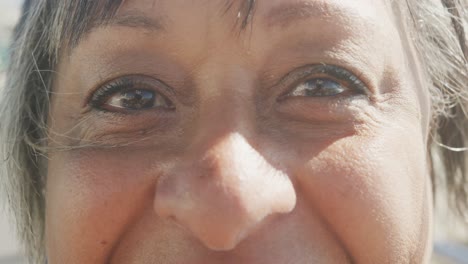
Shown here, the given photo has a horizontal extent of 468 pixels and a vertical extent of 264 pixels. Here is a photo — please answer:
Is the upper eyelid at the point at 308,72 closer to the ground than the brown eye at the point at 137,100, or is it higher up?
higher up

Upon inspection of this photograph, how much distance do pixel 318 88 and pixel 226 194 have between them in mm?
358

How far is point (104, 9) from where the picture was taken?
1131mm

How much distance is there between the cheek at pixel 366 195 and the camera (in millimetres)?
1022

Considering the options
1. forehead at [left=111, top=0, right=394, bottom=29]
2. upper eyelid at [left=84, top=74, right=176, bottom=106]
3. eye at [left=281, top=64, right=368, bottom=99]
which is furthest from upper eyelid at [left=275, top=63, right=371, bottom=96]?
upper eyelid at [left=84, top=74, right=176, bottom=106]

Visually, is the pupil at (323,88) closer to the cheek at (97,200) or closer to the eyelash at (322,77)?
the eyelash at (322,77)

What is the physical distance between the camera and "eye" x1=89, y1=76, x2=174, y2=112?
1.17 metres

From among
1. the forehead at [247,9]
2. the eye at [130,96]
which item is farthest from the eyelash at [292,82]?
the forehead at [247,9]

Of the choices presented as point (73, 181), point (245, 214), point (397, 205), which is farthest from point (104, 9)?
point (397, 205)

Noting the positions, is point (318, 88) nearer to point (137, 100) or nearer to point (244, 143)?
→ point (244, 143)

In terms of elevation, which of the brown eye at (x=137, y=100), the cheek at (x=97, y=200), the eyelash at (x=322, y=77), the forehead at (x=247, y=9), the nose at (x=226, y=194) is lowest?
the cheek at (x=97, y=200)

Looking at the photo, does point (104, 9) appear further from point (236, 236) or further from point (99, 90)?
point (236, 236)

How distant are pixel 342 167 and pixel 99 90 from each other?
0.59 meters

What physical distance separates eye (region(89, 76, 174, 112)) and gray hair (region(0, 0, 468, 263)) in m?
0.14

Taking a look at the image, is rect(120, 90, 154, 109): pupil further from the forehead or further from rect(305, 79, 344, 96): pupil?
rect(305, 79, 344, 96): pupil
